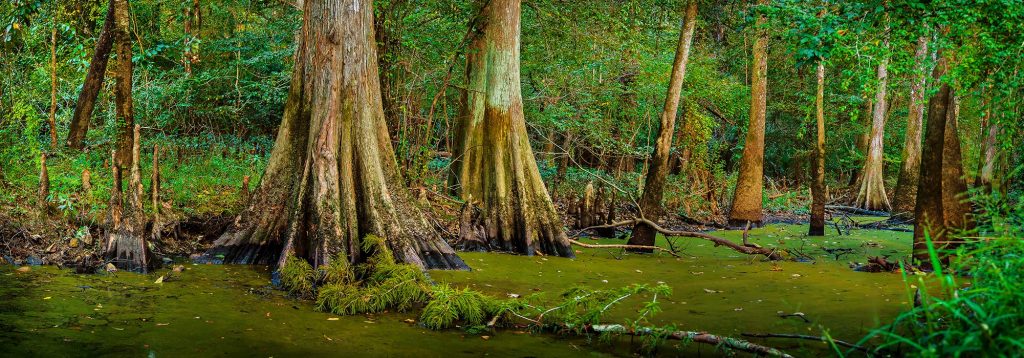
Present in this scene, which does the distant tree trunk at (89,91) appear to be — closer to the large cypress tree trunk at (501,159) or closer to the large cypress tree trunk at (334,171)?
the large cypress tree trunk at (334,171)

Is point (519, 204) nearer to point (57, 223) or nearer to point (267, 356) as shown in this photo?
point (57, 223)

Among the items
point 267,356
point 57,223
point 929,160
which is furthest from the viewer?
point 929,160

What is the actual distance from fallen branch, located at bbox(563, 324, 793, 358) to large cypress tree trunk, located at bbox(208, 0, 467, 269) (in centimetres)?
307

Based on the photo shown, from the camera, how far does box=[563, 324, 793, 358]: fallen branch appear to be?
16.3 ft

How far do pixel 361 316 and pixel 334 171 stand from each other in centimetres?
236

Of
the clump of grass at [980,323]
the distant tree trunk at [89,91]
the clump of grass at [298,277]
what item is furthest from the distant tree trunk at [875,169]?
the clump of grass at [980,323]

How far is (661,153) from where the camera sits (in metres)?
11.6

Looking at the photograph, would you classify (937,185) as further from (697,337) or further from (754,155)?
(754,155)

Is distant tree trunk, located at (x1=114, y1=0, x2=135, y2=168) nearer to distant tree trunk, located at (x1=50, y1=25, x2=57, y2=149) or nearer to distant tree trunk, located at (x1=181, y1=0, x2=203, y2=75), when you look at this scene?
distant tree trunk, located at (x1=181, y1=0, x2=203, y2=75)

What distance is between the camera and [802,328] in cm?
627

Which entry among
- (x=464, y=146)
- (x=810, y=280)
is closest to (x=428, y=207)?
(x=464, y=146)

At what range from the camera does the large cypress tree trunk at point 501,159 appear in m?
11.1

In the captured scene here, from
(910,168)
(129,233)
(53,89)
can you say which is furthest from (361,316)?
(910,168)

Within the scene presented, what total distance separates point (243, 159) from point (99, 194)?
7.49 m
